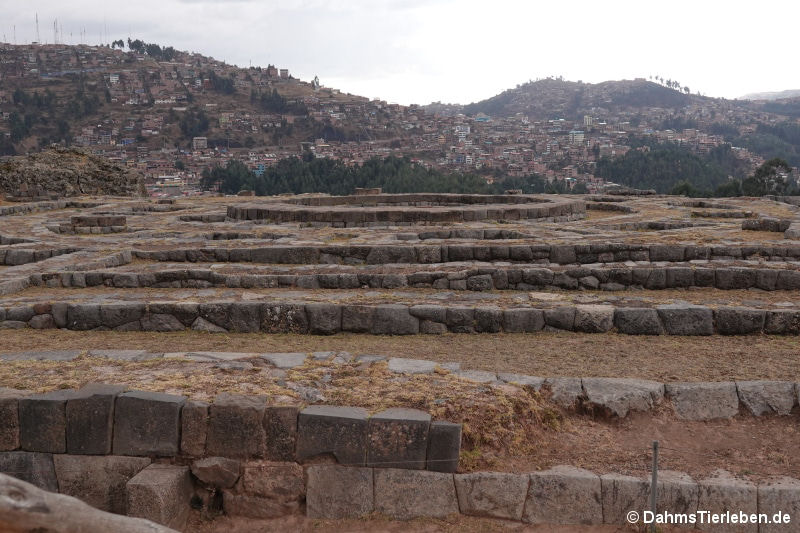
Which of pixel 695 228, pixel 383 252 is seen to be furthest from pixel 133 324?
pixel 695 228

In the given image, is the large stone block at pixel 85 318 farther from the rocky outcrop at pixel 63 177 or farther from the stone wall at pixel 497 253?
the rocky outcrop at pixel 63 177

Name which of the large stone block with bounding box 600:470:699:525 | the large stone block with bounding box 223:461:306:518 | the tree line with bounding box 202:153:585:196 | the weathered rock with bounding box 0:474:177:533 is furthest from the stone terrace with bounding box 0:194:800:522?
the tree line with bounding box 202:153:585:196

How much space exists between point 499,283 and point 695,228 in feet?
28.1

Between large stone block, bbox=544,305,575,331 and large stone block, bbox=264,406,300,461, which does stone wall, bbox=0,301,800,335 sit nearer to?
large stone block, bbox=544,305,575,331

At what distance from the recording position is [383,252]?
12.4 meters

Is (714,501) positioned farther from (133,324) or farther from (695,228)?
(695,228)

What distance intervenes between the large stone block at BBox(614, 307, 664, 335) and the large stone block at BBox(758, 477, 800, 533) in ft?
11.4

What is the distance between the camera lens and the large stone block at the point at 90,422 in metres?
5.38

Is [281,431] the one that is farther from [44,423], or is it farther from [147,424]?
[44,423]

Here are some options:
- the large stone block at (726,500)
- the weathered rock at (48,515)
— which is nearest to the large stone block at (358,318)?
the large stone block at (726,500)

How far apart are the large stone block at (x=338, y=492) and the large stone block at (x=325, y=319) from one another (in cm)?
343

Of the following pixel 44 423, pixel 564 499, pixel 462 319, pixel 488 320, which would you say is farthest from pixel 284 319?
pixel 564 499

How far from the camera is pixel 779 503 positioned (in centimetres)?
474

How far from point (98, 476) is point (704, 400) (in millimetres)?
5315
